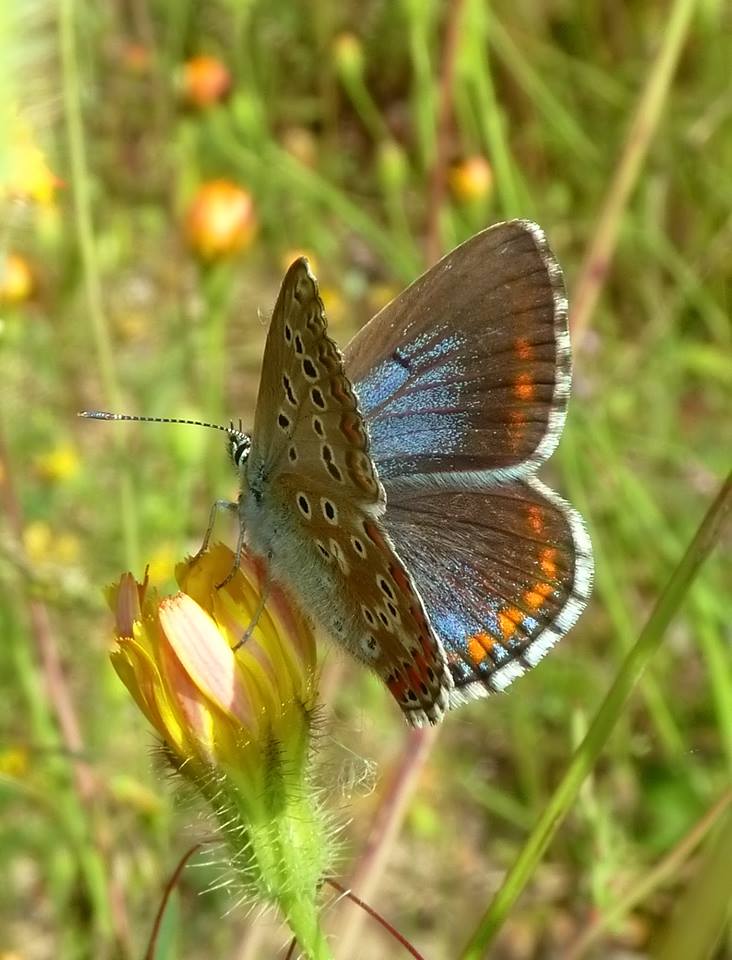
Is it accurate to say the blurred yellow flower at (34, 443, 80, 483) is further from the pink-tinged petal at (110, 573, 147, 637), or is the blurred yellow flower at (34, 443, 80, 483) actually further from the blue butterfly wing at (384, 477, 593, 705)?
the pink-tinged petal at (110, 573, 147, 637)

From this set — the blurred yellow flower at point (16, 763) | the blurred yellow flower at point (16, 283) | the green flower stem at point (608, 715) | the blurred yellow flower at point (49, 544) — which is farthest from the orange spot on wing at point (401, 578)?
the blurred yellow flower at point (49, 544)

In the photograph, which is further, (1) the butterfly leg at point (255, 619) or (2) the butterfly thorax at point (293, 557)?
(2) the butterfly thorax at point (293, 557)

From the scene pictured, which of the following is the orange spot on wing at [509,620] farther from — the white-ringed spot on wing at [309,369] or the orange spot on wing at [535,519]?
the white-ringed spot on wing at [309,369]

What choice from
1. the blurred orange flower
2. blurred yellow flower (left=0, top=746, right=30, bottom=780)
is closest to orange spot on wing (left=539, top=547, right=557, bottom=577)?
blurred yellow flower (left=0, top=746, right=30, bottom=780)

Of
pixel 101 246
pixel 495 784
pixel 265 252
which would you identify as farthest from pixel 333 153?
pixel 495 784

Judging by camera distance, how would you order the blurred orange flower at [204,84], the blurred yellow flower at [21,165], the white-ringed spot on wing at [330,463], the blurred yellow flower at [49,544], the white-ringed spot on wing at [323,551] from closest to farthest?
the blurred yellow flower at [21,165], the white-ringed spot on wing at [330,463], the white-ringed spot on wing at [323,551], the blurred yellow flower at [49,544], the blurred orange flower at [204,84]
